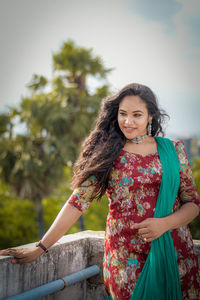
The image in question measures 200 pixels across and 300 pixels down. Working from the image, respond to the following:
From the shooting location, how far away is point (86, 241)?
262 centimetres

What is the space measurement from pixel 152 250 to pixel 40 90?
20.8 m

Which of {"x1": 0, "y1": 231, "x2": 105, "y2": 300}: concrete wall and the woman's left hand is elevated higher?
the woman's left hand

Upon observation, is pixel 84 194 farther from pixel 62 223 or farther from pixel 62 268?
pixel 62 268

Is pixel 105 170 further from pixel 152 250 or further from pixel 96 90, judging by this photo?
pixel 96 90

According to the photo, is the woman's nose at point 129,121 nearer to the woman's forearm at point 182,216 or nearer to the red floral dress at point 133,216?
the red floral dress at point 133,216

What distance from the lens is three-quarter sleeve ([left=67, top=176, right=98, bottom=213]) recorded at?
1.92 metres

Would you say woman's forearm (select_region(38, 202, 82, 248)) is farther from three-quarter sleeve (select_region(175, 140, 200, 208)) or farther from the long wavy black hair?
three-quarter sleeve (select_region(175, 140, 200, 208))

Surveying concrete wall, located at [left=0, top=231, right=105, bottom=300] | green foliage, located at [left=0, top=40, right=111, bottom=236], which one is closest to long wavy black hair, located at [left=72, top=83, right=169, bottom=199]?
concrete wall, located at [left=0, top=231, right=105, bottom=300]

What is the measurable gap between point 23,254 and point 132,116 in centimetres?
107

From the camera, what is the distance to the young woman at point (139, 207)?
1.80 m

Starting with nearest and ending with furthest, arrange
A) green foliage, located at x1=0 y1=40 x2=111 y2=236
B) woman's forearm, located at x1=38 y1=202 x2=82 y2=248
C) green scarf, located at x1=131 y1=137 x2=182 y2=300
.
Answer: green scarf, located at x1=131 y1=137 x2=182 y2=300, woman's forearm, located at x1=38 y1=202 x2=82 y2=248, green foliage, located at x1=0 y1=40 x2=111 y2=236

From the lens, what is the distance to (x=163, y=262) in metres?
1.82

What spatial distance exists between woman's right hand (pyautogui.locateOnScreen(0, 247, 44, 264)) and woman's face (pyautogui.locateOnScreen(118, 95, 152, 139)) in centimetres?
90

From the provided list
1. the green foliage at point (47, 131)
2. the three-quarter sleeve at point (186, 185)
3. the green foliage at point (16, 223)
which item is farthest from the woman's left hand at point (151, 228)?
the green foliage at point (16, 223)
